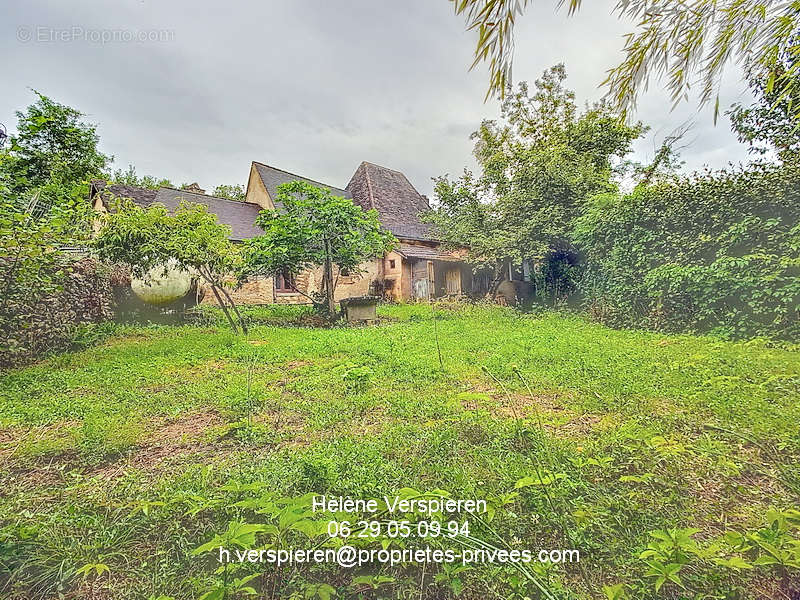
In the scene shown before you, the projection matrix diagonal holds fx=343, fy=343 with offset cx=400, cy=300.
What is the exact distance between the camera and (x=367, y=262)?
16.6m

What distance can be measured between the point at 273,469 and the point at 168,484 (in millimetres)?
622

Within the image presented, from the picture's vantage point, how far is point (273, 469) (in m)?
2.26

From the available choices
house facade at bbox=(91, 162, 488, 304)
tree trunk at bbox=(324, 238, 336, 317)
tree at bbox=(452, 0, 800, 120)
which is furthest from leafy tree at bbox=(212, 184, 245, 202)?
tree at bbox=(452, 0, 800, 120)

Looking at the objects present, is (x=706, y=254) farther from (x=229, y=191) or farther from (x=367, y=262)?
(x=229, y=191)

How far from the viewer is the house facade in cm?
1525

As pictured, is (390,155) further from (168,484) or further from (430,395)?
(168,484)

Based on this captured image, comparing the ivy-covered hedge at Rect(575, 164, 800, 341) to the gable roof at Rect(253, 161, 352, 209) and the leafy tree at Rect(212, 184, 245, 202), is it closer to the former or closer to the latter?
the gable roof at Rect(253, 161, 352, 209)

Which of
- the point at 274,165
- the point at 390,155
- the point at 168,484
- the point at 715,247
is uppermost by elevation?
the point at 390,155

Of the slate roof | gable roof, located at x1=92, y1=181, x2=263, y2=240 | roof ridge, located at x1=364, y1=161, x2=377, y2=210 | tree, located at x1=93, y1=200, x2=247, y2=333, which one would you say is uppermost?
roof ridge, located at x1=364, y1=161, x2=377, y2=210

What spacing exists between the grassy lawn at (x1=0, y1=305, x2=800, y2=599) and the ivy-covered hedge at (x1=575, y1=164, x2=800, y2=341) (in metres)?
1.64

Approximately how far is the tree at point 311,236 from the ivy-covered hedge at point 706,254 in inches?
253

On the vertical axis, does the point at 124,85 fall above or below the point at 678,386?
above

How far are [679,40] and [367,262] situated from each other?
15.1m

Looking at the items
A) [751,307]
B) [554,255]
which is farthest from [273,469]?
[554,255]
